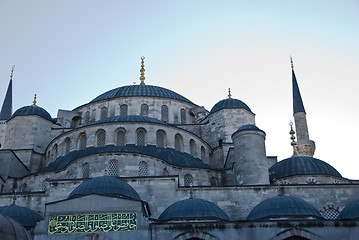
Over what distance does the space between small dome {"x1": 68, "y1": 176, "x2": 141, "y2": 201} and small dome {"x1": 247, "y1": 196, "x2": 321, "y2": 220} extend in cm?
417

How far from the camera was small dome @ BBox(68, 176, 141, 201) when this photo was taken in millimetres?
16906

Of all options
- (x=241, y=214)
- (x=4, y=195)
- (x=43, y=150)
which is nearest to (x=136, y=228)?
(x=241, y=214)

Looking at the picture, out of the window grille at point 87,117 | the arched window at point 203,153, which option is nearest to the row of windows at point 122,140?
the arched window at point 203,153

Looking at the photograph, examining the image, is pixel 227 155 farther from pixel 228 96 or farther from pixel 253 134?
pixel 228 96

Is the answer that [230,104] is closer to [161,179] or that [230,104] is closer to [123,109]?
[123,109]

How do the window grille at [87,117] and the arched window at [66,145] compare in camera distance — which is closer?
the arched window at [66,145]

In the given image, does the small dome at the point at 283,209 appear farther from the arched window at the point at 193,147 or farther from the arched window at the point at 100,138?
the arched window at the point at 100,138

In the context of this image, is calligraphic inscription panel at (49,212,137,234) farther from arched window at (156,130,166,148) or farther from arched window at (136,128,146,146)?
arched window at (156,130,166,148)

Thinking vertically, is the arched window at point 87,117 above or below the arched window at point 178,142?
above

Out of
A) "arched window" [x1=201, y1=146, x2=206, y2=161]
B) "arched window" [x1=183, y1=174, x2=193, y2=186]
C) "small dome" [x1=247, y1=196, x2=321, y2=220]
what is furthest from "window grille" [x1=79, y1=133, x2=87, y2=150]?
"small dome" [x1=247, y1=196, x2=321, y2=220]

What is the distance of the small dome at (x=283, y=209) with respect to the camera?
1644 cm

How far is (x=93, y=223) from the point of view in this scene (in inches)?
628

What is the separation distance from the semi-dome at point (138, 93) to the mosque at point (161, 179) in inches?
4.8

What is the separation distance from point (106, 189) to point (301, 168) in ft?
31.6
